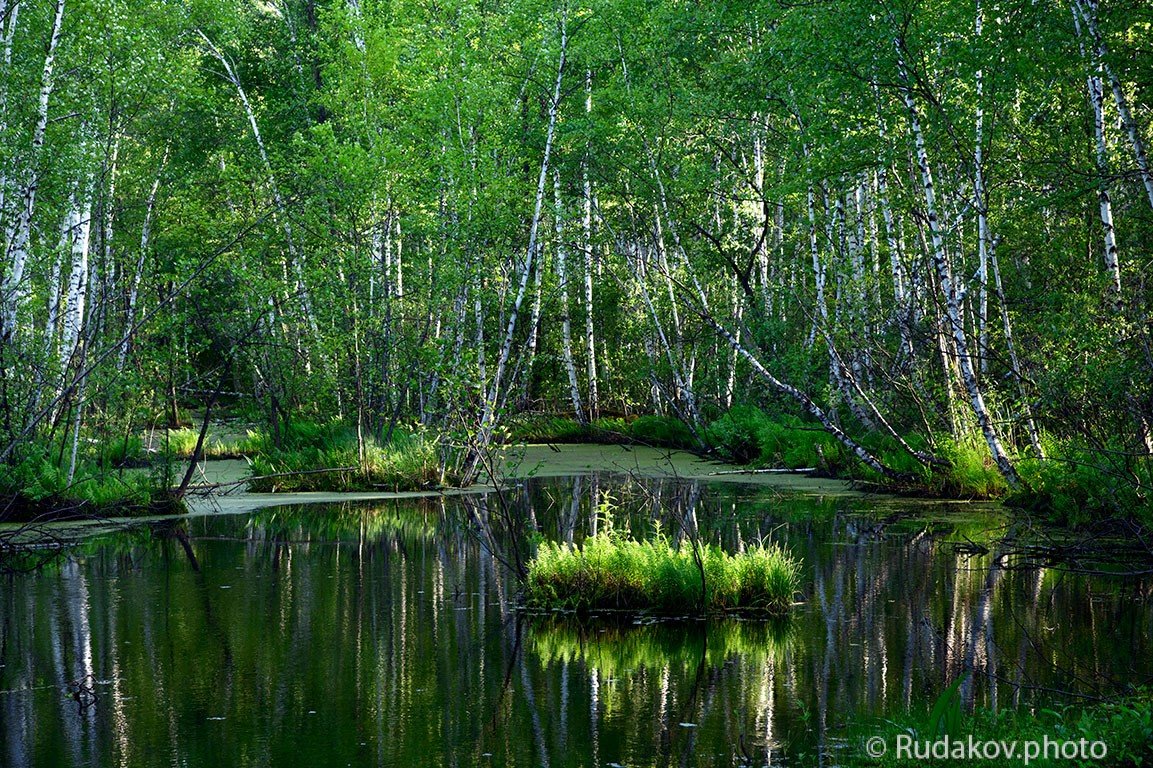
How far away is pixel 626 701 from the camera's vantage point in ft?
20.0

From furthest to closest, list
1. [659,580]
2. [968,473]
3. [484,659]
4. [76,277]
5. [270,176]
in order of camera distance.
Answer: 1. [270,176]
2. [76,277]
3. [968,473]
4. [659,580]
5. [484,659]

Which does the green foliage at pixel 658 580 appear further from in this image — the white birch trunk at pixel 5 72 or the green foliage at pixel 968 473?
the white birch trunk at pixel 5 72

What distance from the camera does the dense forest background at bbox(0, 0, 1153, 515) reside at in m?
11.4

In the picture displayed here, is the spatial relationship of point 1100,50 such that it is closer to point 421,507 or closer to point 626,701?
point 626,701

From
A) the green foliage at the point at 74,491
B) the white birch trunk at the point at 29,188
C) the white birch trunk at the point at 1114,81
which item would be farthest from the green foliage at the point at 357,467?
the white birch trunk at the point at 1114,81

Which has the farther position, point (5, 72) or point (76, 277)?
point (76, 277)

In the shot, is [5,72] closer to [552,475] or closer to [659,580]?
[552,475]

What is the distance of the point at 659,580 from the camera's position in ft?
26.8

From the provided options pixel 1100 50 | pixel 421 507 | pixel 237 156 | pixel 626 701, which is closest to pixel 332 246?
pixel 421 507

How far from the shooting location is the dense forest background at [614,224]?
37.5 feet

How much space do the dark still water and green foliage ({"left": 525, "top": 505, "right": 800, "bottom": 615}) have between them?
0.86ft

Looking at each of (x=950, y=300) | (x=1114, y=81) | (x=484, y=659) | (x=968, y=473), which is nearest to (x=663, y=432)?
(x=968, y=473)

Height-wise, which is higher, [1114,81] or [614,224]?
[614,224]

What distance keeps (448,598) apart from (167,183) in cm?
2202
